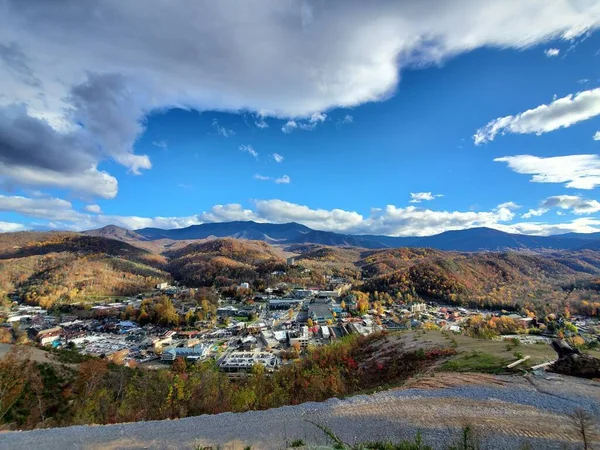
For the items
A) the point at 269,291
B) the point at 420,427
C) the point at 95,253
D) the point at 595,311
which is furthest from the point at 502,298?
the point at 95,253

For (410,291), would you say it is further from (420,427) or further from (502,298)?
(420,427)

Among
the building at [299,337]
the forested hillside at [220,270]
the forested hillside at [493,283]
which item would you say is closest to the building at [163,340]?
the building at [299,337]

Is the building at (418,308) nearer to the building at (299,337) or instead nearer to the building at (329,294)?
the building at (329,294)

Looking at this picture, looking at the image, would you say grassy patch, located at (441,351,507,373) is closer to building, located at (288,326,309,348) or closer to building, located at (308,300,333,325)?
building, located at (288,326,309,348)

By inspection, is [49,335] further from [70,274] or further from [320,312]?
[70,274]

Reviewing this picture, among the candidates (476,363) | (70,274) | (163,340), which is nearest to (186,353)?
(163,340)
